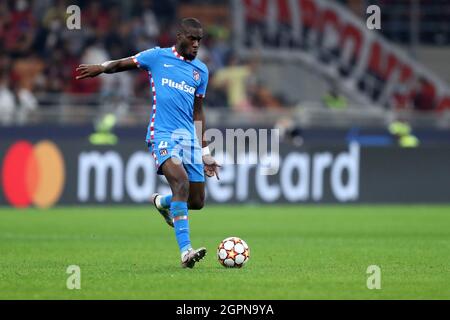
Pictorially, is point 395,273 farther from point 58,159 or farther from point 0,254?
point 58,159

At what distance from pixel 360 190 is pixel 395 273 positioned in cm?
1337

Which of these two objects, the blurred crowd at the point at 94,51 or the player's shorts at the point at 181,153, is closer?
the player's shorts at the point at 181,153

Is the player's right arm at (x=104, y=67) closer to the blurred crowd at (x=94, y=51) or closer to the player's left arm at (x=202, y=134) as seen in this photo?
the player's left arm at (x=202, y=134)

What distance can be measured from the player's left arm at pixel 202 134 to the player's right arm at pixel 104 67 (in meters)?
0.76

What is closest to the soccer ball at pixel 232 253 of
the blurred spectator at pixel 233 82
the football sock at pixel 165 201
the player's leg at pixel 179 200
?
the player's leg at pixel 179 200

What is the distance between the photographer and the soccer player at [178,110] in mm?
10680

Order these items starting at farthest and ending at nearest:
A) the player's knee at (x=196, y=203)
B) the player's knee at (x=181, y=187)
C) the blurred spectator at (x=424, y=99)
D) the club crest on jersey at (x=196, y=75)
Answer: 1. the blurred spectator at (x=424, y=99)
2. the player's knee at (x=196, y=203)
3. the club crest on jersey at (x=196, y=75)
4. the player's knee at (x=181, y=187)

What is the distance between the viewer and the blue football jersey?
10891mm

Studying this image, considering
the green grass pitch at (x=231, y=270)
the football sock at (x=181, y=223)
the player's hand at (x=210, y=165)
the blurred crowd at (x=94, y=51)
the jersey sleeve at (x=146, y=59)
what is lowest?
the green grass pitch at (x=231, y=270)

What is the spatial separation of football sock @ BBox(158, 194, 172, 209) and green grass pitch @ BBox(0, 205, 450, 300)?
589mm

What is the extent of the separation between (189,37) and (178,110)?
73 cm

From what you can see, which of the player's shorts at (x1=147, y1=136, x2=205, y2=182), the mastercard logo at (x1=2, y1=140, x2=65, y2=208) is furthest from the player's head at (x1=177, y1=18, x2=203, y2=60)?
the mastercard logo at (x1=2, y1=140, x2=65, y2=208)

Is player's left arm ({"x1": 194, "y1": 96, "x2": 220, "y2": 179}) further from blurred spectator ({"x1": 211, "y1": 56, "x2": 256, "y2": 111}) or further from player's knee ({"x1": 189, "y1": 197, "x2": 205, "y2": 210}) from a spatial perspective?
blurred spectator ({"x1": 211, "y1": 56, "x2": 256, "y2": 111})

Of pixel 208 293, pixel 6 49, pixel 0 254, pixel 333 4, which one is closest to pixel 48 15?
pixel 6 49
